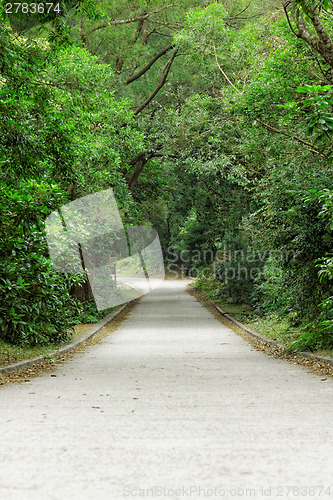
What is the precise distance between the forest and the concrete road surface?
2.12 metres

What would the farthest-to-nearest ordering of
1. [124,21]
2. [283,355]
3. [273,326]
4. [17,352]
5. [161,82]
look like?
1. [161,82]
2. [124,21]
3. [273,326]
4. [283,355]
5. [17,352]

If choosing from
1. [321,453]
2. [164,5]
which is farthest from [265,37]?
[321,453]

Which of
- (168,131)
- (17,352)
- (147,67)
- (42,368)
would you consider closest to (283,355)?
(42,368)

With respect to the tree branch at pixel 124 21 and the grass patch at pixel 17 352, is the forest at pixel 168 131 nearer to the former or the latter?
the tree branch at pixel 124 21

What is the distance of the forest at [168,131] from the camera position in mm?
8864

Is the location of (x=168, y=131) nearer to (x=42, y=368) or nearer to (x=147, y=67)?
(x=147, y=67)

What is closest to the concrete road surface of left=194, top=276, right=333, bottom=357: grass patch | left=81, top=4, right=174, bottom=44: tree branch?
left=194, top=276, right=333, bottom=357: grass patch

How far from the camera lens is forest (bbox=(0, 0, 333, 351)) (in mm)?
8864

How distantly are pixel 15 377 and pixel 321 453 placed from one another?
5731 millimetres

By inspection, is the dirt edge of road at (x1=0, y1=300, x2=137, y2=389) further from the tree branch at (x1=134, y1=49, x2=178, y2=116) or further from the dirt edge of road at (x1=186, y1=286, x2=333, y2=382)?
the tree branch at (x1=134, y1=49, x2=178, y2=116)

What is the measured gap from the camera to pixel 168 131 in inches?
787

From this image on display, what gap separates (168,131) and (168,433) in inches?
653

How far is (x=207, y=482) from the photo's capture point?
3.47 metres

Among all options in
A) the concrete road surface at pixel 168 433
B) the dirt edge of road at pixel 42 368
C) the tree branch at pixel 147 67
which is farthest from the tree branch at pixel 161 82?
the concrete road surface at pixel 168 433
